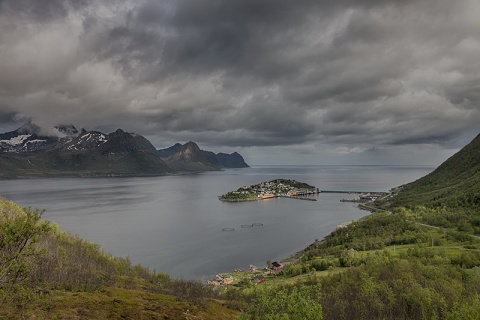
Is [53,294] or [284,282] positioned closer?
[53,294]

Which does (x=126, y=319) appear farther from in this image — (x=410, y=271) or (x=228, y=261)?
(x=228, y=261)

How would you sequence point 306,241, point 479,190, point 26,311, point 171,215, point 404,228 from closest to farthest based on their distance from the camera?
point 26,311, point 404,228, point 306,241, point 479,190, point 171,215

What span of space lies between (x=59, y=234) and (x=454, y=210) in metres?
159

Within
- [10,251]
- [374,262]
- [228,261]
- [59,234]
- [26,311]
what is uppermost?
[10,251]

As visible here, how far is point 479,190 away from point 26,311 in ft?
601

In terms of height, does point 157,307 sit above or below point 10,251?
below

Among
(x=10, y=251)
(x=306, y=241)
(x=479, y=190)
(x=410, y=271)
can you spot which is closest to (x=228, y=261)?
(x=306, y=241)

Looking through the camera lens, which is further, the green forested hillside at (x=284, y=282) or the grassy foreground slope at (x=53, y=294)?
the green forested hillside at (x=284, y=282)

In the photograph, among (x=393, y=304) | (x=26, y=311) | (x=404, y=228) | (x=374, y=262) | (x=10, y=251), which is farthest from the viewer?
(x=404, y=228)

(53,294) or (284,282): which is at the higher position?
(53,294)

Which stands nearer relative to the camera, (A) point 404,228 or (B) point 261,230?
(A) point 404,228

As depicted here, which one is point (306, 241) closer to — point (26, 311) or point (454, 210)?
point (454, 210)

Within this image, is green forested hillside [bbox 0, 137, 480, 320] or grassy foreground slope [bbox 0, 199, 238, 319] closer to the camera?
grassy foreground slope [bbox 0, 199, 238, 319]

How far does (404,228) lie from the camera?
12425 cm
